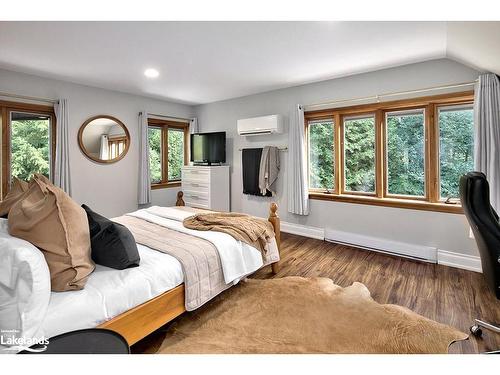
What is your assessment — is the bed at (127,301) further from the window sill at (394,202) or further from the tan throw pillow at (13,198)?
the window sill at (394,202)

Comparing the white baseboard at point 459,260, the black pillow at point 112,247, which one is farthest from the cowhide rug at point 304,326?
the white baseboard at point 459,260

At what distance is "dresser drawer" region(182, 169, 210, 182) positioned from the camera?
15.7ft

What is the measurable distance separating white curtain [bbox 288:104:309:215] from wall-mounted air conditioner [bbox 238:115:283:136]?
213 mm

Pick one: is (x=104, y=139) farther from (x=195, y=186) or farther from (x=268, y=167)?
(x=268, y=167)

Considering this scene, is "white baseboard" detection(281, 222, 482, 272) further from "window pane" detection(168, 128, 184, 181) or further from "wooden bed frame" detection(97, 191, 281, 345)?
"wooden bed frame" detection(97, 191, 281, 345)

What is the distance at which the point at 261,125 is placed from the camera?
4418 millimetres

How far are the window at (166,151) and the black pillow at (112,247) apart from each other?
333 cm

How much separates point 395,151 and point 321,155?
41.5 inches

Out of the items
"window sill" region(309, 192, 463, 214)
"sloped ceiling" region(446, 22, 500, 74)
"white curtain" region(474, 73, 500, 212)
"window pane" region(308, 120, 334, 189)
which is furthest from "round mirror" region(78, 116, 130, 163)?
"white curtain" region(474, 73, 500, 212)
